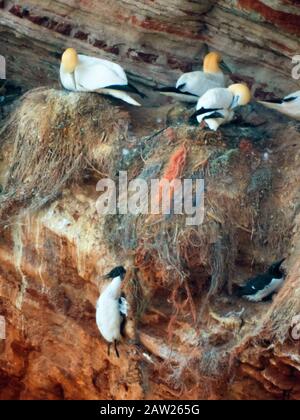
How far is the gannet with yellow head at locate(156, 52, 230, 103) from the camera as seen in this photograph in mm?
9281

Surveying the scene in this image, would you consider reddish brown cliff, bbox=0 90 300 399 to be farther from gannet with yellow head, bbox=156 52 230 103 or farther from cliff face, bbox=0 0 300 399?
gannet with yellow head, bbox=156 52 230 103

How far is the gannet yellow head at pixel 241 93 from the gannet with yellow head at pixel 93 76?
699 millimetres

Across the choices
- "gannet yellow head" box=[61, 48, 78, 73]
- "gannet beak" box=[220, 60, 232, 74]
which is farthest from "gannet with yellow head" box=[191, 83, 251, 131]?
"gannet yellow head" box=[61, 48, 78, 73]

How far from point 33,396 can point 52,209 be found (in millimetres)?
1606

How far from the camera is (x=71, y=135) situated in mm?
9250

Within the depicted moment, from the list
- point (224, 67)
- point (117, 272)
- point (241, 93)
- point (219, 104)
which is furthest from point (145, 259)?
point (224, 67)

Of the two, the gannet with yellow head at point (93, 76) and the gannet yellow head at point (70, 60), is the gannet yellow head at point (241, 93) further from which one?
the gannet yellow head at point (70, 60)

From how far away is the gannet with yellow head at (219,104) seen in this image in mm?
8836

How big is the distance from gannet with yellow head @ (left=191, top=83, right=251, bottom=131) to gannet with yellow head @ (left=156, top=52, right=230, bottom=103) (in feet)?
0.86

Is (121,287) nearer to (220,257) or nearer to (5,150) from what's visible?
(220,257)

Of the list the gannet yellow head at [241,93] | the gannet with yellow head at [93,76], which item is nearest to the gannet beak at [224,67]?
the gannet yellow head at [241,93]

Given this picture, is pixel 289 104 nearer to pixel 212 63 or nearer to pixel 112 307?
pixel 212 63

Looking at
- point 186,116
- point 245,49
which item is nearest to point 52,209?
point 186,116
